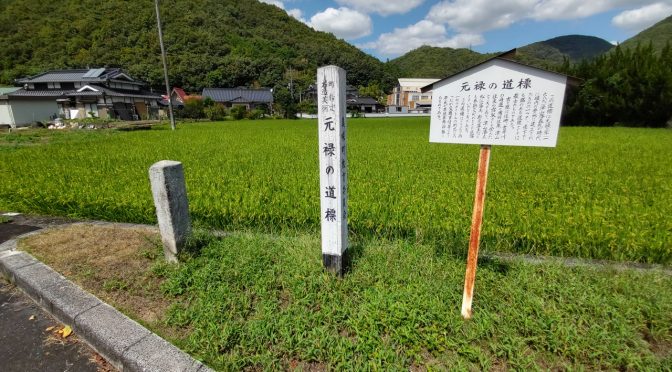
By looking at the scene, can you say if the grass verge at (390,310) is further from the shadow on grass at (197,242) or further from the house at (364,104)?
the house at (364,104)

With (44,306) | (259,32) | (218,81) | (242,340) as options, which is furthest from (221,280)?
(259,32)

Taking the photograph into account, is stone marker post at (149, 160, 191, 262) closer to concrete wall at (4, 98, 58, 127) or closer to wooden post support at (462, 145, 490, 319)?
wooden post support at (462, 145, 490, 319)

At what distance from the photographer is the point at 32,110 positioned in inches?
1023

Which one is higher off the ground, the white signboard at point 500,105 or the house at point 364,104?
the house at point 364,104

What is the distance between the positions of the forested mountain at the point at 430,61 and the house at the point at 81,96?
7244 centimetres

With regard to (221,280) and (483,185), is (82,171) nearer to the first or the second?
(221,280)

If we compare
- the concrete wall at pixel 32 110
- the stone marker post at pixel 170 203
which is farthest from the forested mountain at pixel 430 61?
the stone marker post at pixel 170 203

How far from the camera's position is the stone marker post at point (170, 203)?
2.87m

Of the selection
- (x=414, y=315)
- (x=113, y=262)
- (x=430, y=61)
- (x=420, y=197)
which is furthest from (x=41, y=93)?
(x=430, y=61)

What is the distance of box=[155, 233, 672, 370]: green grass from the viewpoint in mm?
1912

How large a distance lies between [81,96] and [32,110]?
401 cm

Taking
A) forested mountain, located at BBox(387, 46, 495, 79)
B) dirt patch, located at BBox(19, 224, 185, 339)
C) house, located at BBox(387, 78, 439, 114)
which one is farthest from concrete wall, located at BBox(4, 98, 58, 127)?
forested mountain, located at BBox(387, 46, 495, 79)

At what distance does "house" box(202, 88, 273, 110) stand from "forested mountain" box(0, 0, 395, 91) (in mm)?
7673

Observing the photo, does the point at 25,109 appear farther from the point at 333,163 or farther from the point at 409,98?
the point at 409,98
